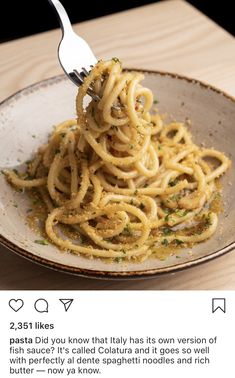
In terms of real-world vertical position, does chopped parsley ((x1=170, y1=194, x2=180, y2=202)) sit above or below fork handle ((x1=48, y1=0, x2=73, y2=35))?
below

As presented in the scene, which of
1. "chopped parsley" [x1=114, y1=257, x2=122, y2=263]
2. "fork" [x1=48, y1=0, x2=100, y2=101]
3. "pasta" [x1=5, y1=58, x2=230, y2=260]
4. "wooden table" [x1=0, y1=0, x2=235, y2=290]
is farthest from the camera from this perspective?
"wooden table" [x1=0, y1=0, x2=235, y2=290]

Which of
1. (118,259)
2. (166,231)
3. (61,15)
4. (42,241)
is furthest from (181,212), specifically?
(61,15)

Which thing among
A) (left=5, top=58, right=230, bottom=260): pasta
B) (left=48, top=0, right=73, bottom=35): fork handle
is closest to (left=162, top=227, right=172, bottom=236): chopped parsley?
(left=5, top=58, right=230, bottom=260): pasta

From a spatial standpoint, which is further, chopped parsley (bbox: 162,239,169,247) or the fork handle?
the fork handle

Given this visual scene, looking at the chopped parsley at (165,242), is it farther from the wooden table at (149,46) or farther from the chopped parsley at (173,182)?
the wooden table at (149,46)
